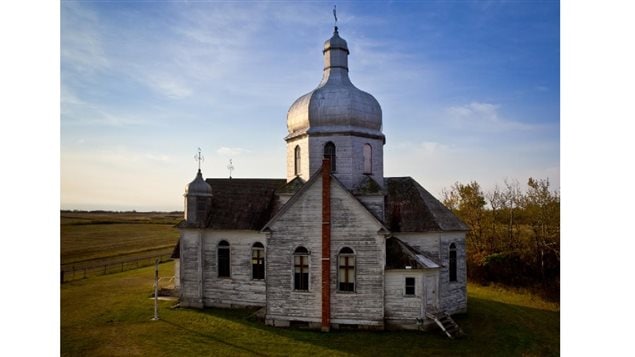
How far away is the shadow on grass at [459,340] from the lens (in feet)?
46.3

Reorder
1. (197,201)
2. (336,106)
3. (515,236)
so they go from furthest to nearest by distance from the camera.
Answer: (515,236)
(197,201)
(336,106)

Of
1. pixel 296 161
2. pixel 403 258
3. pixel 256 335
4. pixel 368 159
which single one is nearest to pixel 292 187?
pixel 296 161

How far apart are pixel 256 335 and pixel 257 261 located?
4319 mm

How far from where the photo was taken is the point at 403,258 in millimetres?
16344

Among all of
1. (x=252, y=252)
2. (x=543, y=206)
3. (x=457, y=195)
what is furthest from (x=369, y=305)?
(x=457, y=195)

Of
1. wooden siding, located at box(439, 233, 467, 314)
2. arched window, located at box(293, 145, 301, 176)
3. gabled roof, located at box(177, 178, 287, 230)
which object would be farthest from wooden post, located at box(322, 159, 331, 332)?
wooden siding, located at box(439, 233, 467, 314)

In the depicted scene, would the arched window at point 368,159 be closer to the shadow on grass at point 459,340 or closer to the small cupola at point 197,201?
the shadow on grass at point 459,340

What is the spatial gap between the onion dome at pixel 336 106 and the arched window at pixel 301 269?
504 centimetres

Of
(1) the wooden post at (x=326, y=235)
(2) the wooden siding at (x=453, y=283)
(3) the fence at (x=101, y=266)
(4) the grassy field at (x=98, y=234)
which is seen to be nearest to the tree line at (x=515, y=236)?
(2) the wooden siding at (x=453, y=283)

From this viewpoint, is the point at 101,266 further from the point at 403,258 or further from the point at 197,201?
the point at 403,258

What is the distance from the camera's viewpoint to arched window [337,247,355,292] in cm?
1627

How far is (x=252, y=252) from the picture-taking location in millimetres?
19453
